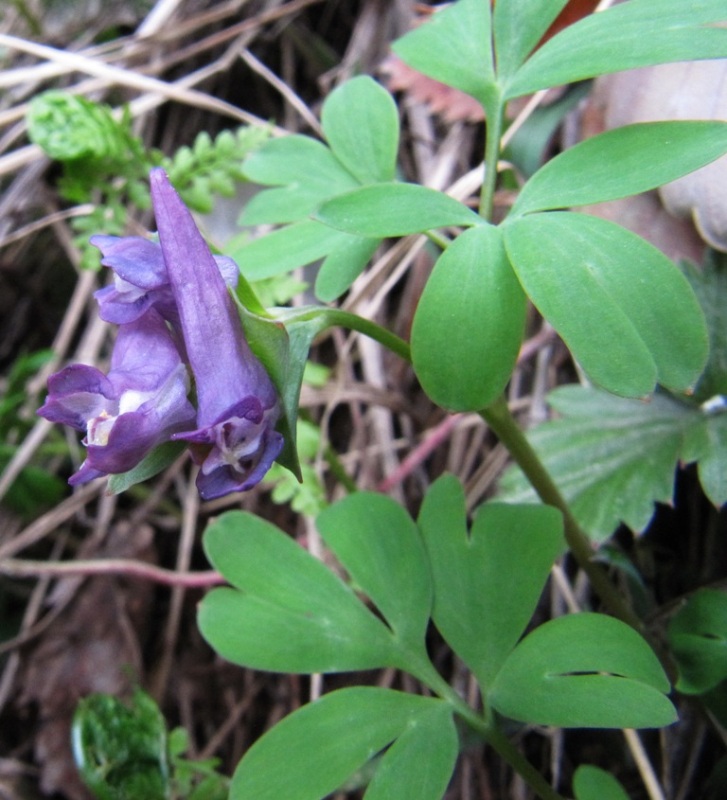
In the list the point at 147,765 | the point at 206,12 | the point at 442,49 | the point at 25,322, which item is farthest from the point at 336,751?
the point at 206,12

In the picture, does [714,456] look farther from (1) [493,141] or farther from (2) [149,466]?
(2) [149,466]

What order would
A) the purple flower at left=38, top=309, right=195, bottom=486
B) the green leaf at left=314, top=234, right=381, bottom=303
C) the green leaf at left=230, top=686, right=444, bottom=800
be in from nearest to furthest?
the purple flower at left=38, top=309, right=195, bottom=486
the green leaf at left=230, top=686, right=444, bottom=800
the green leaf at left=314, top=234, right=381, bottom=303

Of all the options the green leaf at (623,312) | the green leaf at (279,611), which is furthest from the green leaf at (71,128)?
the green leaf at (623,312)

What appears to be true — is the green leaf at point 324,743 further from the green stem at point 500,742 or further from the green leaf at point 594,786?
the green leaf at point 594,786

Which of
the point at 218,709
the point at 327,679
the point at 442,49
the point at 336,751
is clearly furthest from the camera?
the point at 218,709

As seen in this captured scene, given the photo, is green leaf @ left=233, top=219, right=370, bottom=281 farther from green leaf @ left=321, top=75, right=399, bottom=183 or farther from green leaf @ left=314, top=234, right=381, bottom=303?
green leaf @ left=321, top=75, right=399, bottom=183

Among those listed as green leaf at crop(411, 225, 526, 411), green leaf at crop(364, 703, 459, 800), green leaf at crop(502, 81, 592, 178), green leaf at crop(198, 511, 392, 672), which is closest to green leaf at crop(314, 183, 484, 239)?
green leaf at crop(411, 225, 526, 411)

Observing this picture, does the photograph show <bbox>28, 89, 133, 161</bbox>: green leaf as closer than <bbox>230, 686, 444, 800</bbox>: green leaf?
No

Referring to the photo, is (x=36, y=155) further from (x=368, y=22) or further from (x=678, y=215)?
(x=678, y=215)
